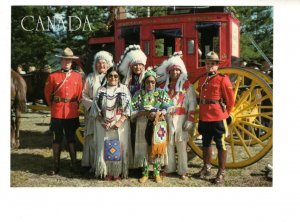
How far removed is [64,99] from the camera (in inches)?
204

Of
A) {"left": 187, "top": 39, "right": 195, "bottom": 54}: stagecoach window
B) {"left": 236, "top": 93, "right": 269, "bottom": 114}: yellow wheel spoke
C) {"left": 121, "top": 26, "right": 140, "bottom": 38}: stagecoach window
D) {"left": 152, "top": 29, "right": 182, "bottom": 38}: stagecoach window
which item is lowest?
{"left": 236, "top": 93, "right": 269, "bottom": 114}: yellow wheel spoke

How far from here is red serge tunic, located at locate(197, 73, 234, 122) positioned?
16.2ft

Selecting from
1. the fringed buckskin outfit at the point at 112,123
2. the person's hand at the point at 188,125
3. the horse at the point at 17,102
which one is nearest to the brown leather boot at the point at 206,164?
the person's hand at the point at 188,125

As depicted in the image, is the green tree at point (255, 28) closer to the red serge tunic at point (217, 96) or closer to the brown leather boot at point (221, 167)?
the red serge tunic at point (217, 96)

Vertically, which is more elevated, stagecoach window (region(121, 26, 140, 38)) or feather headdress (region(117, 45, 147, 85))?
stagecoach window (region(121, 26, 140, 38))

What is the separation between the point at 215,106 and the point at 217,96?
130 mm

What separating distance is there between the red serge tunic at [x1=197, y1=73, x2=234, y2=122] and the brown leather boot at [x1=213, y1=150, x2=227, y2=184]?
45 centimetres

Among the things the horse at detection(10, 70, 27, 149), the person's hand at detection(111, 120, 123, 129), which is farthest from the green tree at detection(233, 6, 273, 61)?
the horse at detection(10, 70, 27, 149)

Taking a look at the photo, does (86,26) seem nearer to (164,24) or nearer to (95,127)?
(164,24)

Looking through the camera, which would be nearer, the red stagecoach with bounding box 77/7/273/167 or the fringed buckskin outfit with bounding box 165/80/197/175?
the fringed buckskin outfit with bounding box 165/80/197/175

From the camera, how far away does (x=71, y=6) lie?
5.51m

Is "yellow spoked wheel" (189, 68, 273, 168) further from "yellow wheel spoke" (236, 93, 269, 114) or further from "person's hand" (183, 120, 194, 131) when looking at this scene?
"person's hand" (183, 120, 194, 131)

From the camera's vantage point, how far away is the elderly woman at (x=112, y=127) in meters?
4.94
